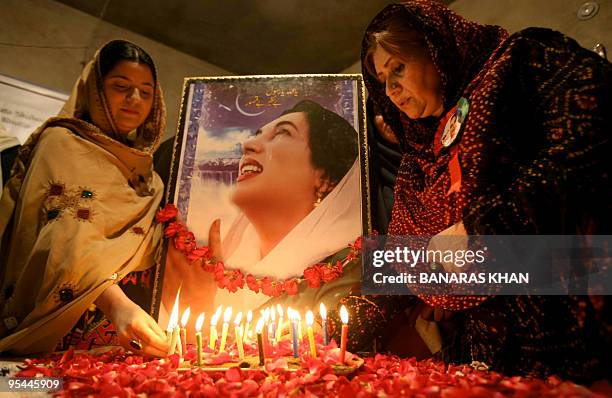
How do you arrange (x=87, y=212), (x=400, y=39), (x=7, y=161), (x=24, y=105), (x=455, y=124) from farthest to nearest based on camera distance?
(x=24, y=105) → (x=7, y=161) → (x=87, y=212) → (x=400, y=39) → (x=455, y=124)

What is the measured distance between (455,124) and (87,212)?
1868 mm

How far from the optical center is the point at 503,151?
56.7 inches

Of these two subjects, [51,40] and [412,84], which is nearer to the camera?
[412,84]

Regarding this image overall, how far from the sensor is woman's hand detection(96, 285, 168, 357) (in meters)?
1.81

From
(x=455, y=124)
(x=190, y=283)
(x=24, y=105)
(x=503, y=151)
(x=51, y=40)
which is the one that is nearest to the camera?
(x=503, y=151)

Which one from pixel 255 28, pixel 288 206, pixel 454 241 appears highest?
pixel 255 28

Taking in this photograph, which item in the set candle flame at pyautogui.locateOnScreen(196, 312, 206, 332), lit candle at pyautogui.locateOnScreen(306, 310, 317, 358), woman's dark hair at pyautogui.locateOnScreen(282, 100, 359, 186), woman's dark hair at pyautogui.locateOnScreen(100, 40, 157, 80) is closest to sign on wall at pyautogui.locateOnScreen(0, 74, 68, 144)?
woman's dark hair at pyautogui.locateOnScreen(100, 40, 157, 80)

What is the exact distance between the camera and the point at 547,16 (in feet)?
10.2

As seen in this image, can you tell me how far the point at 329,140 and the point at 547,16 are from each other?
84.3 inches

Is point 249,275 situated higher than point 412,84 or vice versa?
point 412,84

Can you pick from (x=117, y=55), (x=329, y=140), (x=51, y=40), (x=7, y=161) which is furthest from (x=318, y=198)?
Result: (x=51, y=40)

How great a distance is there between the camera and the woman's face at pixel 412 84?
184cm

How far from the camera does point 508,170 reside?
56.8 inches

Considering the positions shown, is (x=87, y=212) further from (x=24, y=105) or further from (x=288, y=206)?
(x=24, y=105)
